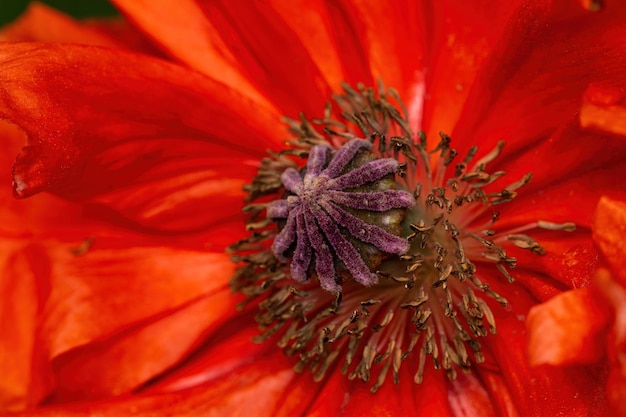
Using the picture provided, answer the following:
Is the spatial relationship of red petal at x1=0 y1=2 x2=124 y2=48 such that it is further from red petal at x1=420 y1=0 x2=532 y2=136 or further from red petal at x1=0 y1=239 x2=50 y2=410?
red petal at x1=420 y1=0 x2=532 y2=136

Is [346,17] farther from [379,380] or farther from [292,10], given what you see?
[379,380]

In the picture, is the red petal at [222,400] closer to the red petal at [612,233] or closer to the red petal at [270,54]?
the red petal at [270,54]

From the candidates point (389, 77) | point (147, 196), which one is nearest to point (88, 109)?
point (147, 196)

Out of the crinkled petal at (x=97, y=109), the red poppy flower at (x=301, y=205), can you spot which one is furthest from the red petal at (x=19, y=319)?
the crinkled petal at (x=97, y=109)

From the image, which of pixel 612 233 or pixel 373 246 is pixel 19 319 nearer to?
pixel 373 246

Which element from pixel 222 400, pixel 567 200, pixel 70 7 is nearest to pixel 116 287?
pixel 222 400

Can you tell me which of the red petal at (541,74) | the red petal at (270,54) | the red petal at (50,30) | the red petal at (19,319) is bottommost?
the red petal at (19,319)
